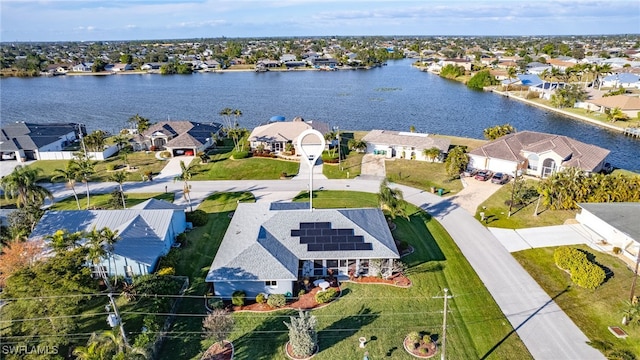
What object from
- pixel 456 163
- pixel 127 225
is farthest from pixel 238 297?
pixel 456 163

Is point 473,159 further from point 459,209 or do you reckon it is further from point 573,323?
point 573,323

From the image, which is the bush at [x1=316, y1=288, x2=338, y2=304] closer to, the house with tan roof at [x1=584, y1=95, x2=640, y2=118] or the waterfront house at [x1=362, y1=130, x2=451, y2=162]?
the waterfront house at [x1=362, y1=130, x2=451, y2=162]

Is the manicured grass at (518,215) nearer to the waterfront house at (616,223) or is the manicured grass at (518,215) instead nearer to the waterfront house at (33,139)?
the waterfront house at (616,223)

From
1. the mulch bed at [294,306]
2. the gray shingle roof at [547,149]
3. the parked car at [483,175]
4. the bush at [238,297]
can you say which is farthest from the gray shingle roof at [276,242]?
the gray shingle roof at [547,149]

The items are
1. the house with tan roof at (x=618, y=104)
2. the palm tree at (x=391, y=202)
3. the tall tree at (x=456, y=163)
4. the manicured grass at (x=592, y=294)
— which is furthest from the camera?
the house with tan roof at (x=618, y=104)

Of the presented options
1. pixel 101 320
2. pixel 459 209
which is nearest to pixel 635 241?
pixel 459 209

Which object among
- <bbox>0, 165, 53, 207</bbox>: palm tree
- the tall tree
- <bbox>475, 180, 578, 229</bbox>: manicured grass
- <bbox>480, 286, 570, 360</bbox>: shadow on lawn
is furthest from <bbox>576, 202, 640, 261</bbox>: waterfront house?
<bbox>0, 165, 53, 207</bbox>: palm tree
